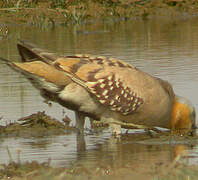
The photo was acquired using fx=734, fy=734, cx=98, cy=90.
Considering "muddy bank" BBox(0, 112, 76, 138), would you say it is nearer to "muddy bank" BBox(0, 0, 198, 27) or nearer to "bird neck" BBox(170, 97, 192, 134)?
"bird neck" BBox(170, 97, 192, 134)

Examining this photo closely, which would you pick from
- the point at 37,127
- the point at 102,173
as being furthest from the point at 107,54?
the point at 102,173

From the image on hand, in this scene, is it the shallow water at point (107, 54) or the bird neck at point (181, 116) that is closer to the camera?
the shallow water at point (107, 54)

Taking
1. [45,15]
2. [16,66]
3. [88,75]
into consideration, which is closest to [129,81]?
[88,75]

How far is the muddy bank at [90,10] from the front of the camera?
20172mm

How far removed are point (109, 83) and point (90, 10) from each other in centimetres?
1441

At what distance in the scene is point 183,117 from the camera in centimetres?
833

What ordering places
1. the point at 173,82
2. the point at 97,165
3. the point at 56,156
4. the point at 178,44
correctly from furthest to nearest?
1. the point at 178,44
2. the point at 173,82
3. the point at 56,156
4. the point at 97,165

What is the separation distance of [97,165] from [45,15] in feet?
47.0

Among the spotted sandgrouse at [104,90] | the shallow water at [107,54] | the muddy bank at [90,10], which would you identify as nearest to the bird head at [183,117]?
the spotted sandgrouse at [104,90]

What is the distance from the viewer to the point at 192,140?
8016 millimetres

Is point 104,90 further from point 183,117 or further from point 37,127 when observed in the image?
point 37,127

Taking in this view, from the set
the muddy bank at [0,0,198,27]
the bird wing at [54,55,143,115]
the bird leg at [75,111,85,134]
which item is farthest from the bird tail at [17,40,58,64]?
the muddy bank at [0,0,198,27]

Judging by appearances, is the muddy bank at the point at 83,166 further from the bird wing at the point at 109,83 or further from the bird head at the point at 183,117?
the bird wing at the point at 109,83

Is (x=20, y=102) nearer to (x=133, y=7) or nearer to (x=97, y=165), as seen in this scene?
(x=97, y=165)
